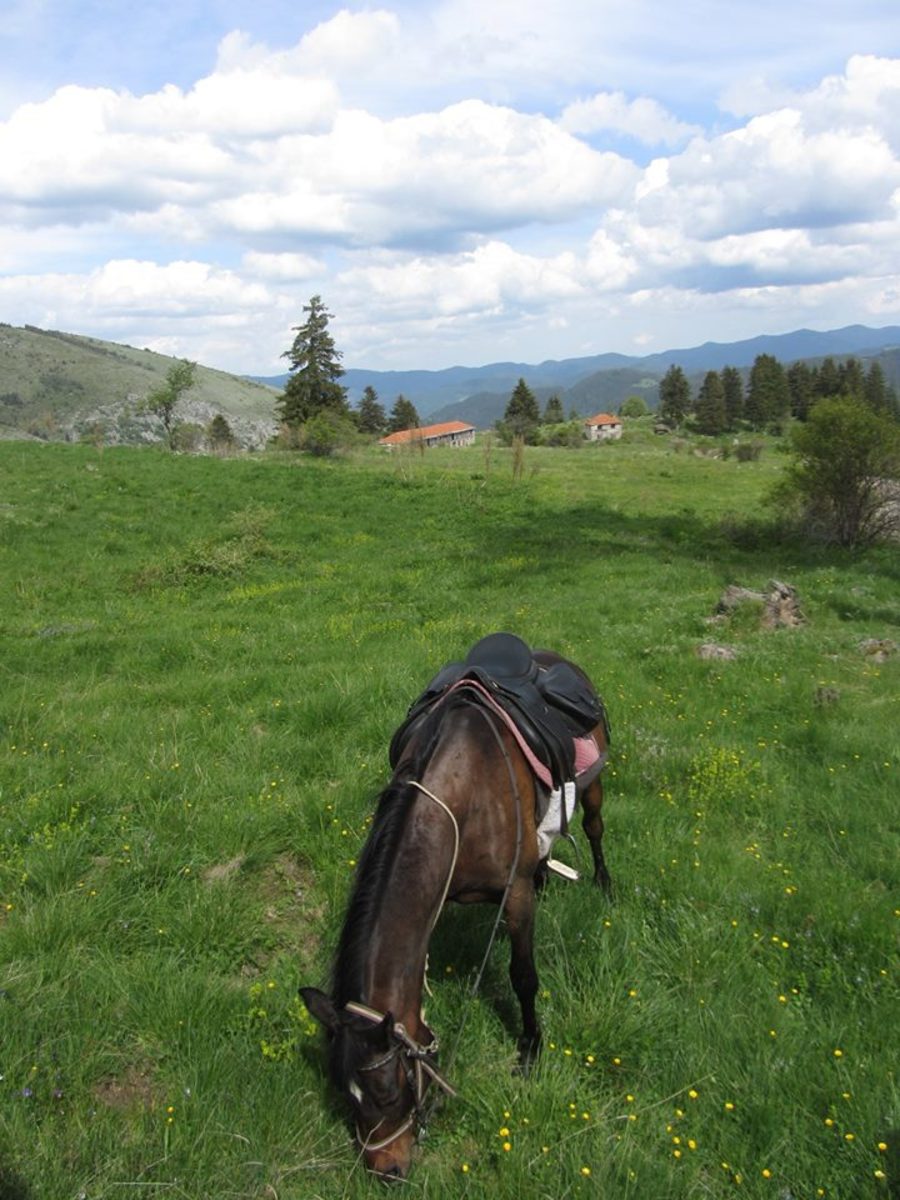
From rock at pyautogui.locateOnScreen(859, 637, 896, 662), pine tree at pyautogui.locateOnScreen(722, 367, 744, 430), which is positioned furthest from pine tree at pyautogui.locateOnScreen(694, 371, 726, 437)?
rock at pyautogui.locateOnScreen(859, 637, 896, 662)

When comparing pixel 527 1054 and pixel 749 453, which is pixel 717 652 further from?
pixel 749 453

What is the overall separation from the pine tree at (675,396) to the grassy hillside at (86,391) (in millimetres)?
68998

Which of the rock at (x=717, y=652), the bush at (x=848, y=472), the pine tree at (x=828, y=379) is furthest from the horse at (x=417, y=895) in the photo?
the pine tree at (x=828, y=379)

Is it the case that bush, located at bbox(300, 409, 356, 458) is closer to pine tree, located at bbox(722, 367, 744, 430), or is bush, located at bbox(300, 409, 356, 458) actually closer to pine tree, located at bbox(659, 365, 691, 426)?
pine tree, located at bbox(722, 367, 744, 430)

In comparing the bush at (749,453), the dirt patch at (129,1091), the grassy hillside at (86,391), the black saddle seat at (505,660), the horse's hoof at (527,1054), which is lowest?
the horse's hoof at (527,1054)

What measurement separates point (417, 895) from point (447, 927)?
4.72 feet

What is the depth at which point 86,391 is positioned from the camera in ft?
502

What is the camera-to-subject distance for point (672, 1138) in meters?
3.04

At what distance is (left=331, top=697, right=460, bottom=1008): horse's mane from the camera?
2.79 meters

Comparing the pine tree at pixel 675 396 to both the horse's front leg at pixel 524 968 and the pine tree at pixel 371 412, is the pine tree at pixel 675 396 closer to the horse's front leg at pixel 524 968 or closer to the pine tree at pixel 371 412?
the pine tree at pixel 371 412

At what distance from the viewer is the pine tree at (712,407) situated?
282ft

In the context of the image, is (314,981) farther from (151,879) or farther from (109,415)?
(109,415)

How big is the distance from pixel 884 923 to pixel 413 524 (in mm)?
19236

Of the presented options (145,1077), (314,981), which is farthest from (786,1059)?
(145,1077)
